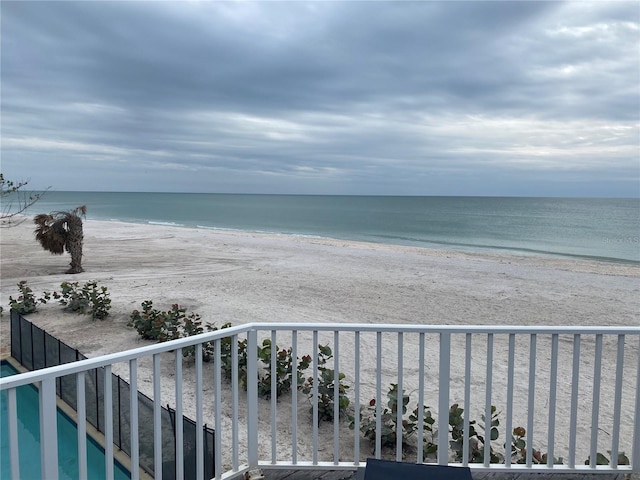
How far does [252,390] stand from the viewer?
2.39 meters

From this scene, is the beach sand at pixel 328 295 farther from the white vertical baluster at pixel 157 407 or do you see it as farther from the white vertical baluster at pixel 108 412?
the white vertical baluster at pixel 108 412

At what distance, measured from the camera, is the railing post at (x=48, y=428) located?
151 centimetres

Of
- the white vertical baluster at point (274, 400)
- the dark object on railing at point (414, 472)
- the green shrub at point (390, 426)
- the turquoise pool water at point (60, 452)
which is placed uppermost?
the white vertical baluster at point (274, 400)

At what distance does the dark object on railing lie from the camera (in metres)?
2.13

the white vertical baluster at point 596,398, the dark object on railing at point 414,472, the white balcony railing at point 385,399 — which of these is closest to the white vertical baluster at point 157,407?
the white balcony railing at point 385,399

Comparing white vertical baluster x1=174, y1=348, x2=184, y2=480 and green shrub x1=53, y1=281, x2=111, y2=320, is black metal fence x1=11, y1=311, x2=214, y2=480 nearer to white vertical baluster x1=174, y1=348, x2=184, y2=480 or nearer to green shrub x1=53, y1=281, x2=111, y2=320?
white vertical baluster x1=174, y1=348, x2=184, y2=480

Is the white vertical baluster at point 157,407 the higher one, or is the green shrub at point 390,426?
the white vertical baluster at point 157,407

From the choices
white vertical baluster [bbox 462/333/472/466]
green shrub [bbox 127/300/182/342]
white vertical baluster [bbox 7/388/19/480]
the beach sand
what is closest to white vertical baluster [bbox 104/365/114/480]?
white vertical baluster [bbox 7/388/19/480]

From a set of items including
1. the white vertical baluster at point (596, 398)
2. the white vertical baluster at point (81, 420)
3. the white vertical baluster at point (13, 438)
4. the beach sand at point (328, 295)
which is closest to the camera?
the white vertical baluster at point (13, 438)

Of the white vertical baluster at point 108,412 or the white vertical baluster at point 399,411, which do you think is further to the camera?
the white vertical baluster at point 399,411

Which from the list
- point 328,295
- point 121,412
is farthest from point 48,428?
point 328,295

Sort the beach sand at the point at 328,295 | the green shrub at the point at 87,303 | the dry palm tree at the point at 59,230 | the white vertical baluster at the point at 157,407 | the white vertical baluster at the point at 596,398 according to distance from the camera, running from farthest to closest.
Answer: the dry palm tree at the point at 59,230
the green shrub at the point at 87,303
the beach sand at the point at 328,295
the white vertical baluster at the point at 596,398
the white vertical baluster at the point at 157,407

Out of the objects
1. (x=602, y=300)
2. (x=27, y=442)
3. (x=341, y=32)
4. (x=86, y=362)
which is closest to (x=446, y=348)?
(x=86, y=362)

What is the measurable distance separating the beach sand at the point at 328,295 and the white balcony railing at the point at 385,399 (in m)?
0.05
